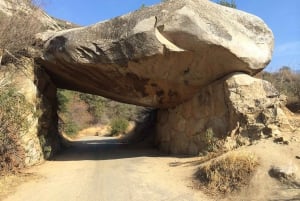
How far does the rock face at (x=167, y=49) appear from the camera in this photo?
10523 mm

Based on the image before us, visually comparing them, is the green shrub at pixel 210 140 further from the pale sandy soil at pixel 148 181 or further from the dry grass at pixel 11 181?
the dry grass at pixel 11 181

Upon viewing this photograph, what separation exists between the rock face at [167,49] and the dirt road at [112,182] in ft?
8.29

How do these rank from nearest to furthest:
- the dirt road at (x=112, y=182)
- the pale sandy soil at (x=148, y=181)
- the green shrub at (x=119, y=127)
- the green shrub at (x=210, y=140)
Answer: the pale sandy soil at (x=148, y=181), the dirt road at (x=112, y=182), the green shrub at (x=210, y=140), the green shrub at (x=119, y=127)

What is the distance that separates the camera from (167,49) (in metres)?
10.6

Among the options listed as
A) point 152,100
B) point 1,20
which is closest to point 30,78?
point 1,20

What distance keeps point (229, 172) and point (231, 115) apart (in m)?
3.29

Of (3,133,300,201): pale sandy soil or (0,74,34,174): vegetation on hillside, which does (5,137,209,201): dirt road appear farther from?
(0,74,34,174): vegetation on hillside

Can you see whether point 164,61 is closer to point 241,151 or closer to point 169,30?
point 169,30

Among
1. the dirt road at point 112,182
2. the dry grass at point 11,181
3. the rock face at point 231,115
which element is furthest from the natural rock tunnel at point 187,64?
the dry grass at point 11,181

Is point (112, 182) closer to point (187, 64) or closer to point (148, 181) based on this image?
point (148, 181)

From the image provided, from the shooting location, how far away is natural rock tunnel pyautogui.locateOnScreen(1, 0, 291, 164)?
33.9 feet

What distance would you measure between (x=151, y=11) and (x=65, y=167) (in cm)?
507

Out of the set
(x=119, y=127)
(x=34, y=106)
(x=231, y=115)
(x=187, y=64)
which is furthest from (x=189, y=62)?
(x=119, y=127)

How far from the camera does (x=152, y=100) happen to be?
13047mm
